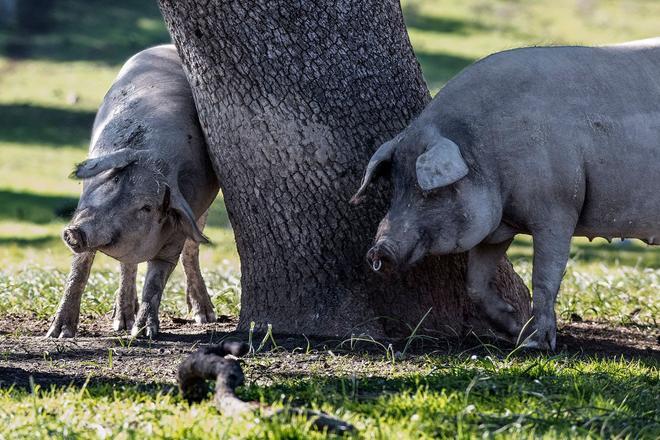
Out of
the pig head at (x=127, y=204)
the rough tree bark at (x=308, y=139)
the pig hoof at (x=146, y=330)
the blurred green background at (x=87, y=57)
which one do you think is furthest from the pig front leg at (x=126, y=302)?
the blurred green background at (x=87, y=57)

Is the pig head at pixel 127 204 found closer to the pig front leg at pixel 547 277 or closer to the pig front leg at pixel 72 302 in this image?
the pig front leg at pixel 72 302

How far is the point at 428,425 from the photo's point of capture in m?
4.85

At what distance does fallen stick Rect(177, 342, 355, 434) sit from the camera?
4.75 m

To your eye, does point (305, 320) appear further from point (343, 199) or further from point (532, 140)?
point (532, 140)

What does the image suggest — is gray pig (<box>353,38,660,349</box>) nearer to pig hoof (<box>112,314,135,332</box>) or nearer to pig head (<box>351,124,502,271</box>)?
pig head (<box>351,124,502,271</box>)

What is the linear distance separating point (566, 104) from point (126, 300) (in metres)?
3.30

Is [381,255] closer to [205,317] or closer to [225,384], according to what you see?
[225,384]

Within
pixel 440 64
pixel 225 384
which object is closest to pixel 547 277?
pixel 225 384

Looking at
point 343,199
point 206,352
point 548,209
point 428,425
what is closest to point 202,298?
point 343,199

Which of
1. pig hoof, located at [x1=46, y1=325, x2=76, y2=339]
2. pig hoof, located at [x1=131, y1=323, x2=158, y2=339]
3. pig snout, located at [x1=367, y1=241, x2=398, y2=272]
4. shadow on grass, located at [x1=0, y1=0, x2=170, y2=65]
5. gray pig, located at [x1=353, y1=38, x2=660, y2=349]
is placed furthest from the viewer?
shadow on grass, located at [x1=0, y1=0, x2=170, y2=65]

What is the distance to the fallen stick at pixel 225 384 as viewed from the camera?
15.6 ft

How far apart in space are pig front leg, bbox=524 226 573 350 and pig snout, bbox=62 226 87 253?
260 centimetres

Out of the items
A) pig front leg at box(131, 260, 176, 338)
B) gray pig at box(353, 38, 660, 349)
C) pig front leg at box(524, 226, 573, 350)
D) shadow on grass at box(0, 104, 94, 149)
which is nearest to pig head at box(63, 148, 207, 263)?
pig front leg at box(131, 260, 176, 338)

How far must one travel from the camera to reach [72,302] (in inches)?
318
